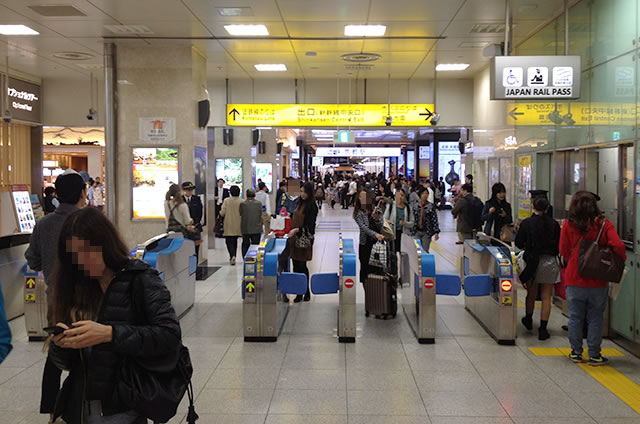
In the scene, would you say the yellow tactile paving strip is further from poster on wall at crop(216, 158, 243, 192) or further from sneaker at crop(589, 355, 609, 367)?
poster on wall at crop(216, 158, 243, 192)

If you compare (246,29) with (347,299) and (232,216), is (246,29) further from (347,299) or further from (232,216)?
(347,299)

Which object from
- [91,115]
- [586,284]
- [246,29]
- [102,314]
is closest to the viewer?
[102,314]

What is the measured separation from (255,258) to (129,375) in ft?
13.0

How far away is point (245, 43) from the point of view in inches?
399

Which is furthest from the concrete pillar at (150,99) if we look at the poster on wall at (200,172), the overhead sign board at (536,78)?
the overhead sign board at (536,78)

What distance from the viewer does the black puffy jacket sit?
86.2 inches

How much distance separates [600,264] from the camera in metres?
5.12

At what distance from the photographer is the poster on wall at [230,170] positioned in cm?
2008

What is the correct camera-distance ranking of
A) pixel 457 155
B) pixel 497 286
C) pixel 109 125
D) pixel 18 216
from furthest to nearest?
1. pixel 457 155
2. pixel 109 125
3. pixel 18 216
4. pixel 497 286

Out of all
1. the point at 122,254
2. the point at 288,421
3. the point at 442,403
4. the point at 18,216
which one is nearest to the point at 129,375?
the point at 122,254

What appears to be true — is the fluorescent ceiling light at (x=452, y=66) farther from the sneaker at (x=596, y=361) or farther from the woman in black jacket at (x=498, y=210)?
the sneaker at (x=596, y=361)

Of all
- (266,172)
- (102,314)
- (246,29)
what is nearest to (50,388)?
(102,314)

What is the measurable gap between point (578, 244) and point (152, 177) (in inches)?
279

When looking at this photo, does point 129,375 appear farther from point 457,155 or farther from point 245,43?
point 457,155
